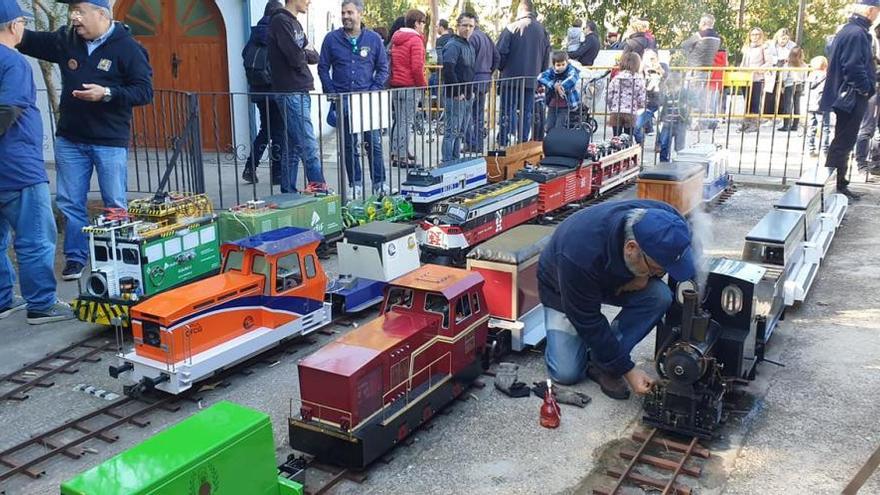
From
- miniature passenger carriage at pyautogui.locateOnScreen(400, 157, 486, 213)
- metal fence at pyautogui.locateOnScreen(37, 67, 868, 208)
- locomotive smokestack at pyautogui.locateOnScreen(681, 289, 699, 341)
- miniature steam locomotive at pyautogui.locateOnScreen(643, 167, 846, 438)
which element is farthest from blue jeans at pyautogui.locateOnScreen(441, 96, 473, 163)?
locomotive smokestack at pyautogui.locateOnScreen(681, 289, 699, 341)

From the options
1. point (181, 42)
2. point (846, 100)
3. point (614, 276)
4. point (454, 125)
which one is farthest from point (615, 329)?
point (181, 42)

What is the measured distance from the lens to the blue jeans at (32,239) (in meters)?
7.12

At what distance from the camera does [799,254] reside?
8.02 meters

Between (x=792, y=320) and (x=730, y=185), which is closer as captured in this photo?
(x=792, y=320)

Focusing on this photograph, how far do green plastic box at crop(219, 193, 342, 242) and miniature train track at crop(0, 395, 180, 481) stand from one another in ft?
8.13

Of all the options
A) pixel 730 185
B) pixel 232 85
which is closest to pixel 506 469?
pixel 730 185

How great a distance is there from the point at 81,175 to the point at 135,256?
62.2 inches

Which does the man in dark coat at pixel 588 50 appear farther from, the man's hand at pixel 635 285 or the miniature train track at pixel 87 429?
the miniature train track at pixel 87 429

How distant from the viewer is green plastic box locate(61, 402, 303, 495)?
3.28m

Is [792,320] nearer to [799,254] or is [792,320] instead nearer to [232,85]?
[799,254]

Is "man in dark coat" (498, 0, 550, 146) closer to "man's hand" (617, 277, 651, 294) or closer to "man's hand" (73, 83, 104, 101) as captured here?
"man's hand" (73, 83, 104, 101)

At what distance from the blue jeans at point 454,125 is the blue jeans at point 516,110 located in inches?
39.1

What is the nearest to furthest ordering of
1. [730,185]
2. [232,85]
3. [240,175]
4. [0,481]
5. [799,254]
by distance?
[0,481] → [799,254] → [730,185] → [240,175] → [232,85]

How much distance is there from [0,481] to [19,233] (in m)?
3.10
